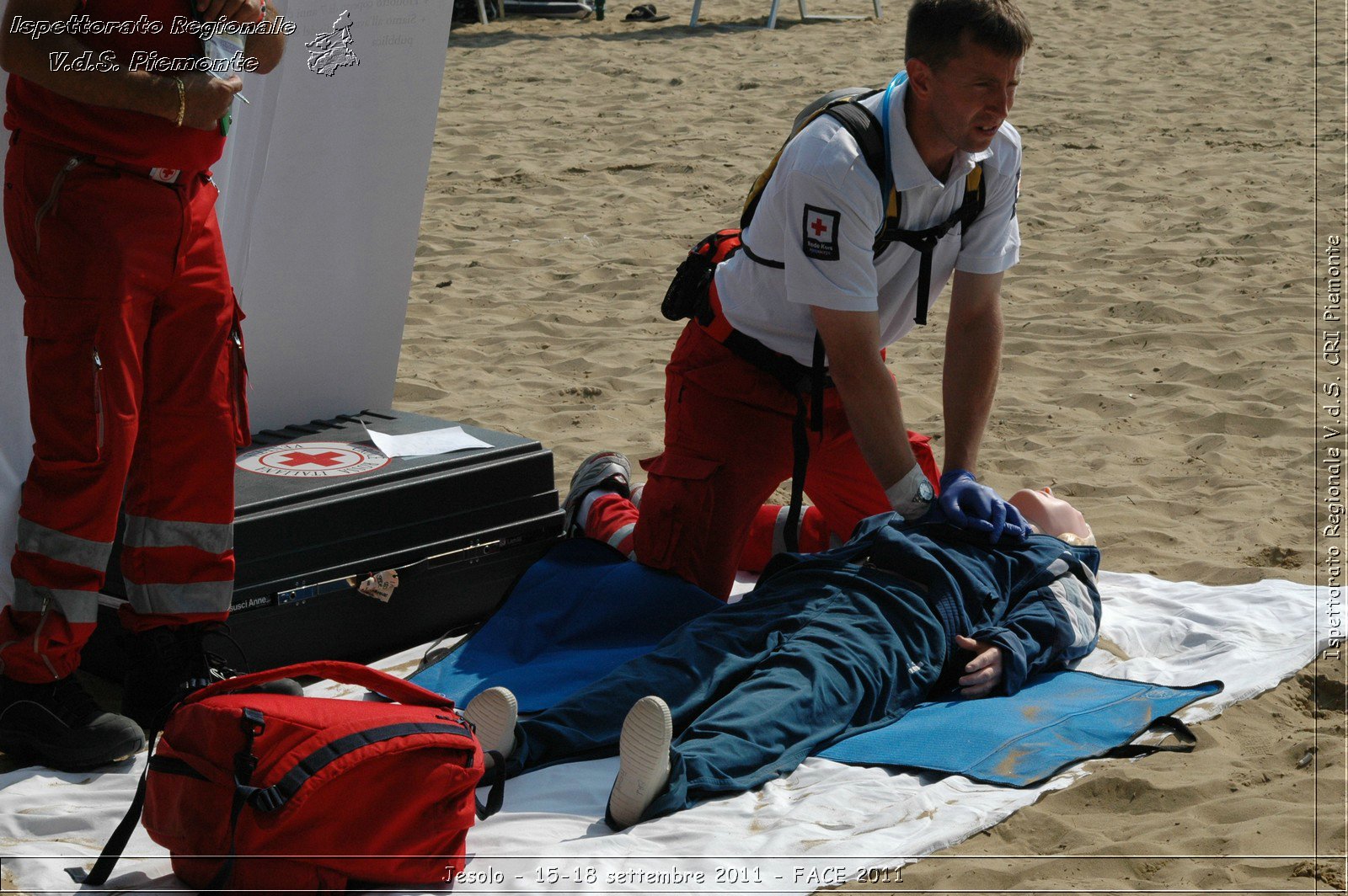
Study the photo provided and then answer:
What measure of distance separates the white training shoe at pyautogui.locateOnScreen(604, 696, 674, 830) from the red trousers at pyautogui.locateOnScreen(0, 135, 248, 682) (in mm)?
904

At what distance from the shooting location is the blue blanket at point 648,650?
252 centimetres

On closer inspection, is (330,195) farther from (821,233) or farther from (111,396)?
(821,233)

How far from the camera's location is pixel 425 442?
10.8 feet

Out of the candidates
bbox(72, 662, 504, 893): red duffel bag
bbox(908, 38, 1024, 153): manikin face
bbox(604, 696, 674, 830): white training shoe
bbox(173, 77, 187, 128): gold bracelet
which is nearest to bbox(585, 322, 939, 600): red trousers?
bbox(908, 38, 1024, 153): manikin face

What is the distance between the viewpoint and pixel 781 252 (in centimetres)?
315

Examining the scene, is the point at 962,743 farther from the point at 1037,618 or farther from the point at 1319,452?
the point at 1319,452

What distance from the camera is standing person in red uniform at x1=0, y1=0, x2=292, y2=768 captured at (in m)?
2.39

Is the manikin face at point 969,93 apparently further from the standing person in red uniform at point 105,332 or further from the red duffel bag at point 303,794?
the red duffel bag at point 303,794

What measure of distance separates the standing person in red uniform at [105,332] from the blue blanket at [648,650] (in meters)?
0.68

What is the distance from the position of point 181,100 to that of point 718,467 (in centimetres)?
143

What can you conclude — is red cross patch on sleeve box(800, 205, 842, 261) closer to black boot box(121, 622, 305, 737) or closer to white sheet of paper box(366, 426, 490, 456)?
white sheet of paper box(366, 426, 490, 456)

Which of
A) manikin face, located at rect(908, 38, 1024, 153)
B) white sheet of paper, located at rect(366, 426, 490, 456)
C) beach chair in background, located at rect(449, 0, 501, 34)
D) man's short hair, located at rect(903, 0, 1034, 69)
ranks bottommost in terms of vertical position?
white sheet of paper, located at rect(366, 426, 490, 456)

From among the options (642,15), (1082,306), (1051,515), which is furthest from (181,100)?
(642,15)

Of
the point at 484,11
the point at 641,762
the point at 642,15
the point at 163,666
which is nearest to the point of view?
the point at 641,762
